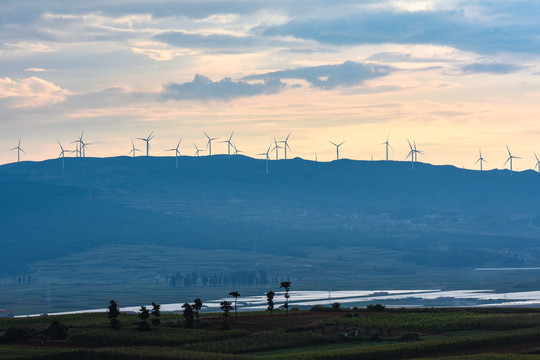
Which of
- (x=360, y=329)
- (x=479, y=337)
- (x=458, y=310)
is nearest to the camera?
(x=479, y=337)

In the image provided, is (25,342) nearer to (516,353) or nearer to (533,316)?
(516,353)

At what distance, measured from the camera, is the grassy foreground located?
9969 centimetres

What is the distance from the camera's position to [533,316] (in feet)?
431

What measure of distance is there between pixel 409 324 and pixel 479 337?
15.8 m

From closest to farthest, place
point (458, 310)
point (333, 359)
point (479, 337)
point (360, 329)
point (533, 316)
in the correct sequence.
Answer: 1. point (333, 359)
2. point (479, 337)
3. point (360, 329)
4. point (533, 316)
5. point (458, 310)

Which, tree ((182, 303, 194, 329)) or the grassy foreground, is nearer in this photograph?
the grassy foreground

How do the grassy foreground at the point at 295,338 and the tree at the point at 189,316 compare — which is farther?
the tree at the point at 189,316

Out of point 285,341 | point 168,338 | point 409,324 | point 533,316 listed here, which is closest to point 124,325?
point 168,338

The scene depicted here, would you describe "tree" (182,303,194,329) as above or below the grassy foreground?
above

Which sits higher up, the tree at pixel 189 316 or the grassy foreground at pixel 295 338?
the tree at pixel 189 316

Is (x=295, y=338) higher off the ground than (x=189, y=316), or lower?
lower

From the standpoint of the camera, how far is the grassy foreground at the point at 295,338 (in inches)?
3925

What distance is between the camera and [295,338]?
113 meters

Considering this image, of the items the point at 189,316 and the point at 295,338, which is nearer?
the point at 295,338
